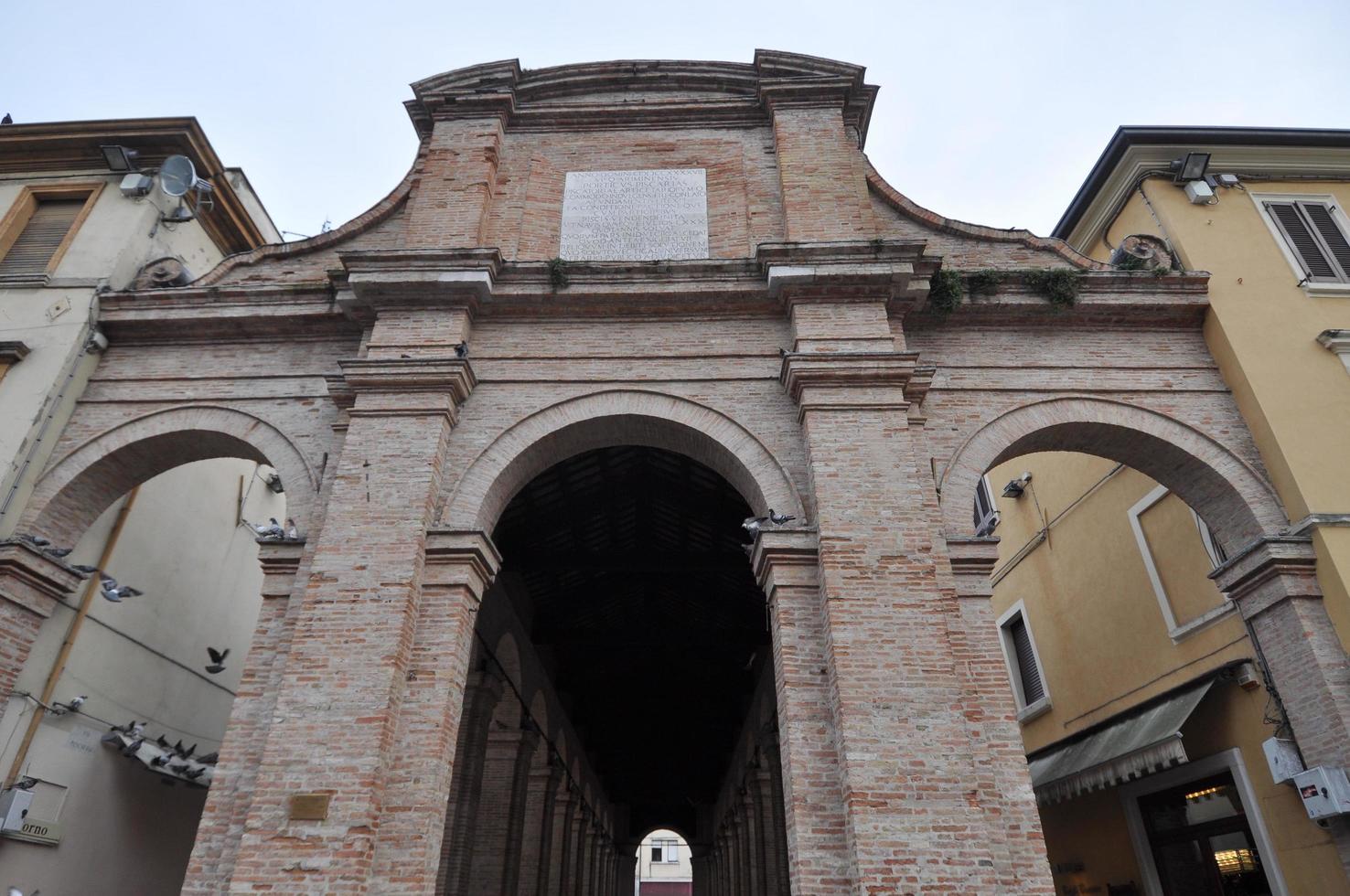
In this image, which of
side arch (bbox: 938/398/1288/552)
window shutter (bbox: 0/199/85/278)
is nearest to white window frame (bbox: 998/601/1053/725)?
side arch (bbox: 938/398/1288/552)

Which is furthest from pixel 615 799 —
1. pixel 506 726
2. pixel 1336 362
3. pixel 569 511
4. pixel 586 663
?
pixel 1336 362

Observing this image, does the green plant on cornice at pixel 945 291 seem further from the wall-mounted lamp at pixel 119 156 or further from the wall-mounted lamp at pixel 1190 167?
the wall-mounted lamp at pixel 119 156

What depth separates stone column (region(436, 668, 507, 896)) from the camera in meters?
9.95

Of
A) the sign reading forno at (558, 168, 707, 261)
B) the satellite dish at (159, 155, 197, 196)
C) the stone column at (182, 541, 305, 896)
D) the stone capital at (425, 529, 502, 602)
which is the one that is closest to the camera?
the stone column at (182, 541, 305, 896)

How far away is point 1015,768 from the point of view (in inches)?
245

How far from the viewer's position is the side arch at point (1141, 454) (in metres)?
7.55

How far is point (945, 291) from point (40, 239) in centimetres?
1037

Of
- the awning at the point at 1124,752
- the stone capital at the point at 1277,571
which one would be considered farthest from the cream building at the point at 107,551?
the stone capital at the point at 1277,571

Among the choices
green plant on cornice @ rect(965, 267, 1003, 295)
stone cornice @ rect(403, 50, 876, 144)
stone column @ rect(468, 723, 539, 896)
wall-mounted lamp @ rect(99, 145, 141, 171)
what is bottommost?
stone column @ rect(468, 723, 539, 896)

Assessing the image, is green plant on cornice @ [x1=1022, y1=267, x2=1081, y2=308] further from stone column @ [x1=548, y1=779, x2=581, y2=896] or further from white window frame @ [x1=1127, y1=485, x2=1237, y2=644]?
stone column @ [x1=548, y1=779, x2=581, y2=896]

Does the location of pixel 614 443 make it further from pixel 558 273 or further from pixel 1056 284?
pixel 1056 284

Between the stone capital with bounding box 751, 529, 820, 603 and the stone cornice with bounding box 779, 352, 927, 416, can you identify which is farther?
the stone cornice with bounding box 779, 352, 927, 416

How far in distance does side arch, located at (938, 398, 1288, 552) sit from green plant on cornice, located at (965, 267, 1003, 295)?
1.29 metres

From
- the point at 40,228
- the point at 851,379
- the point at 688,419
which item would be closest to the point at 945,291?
the point at 851,379
